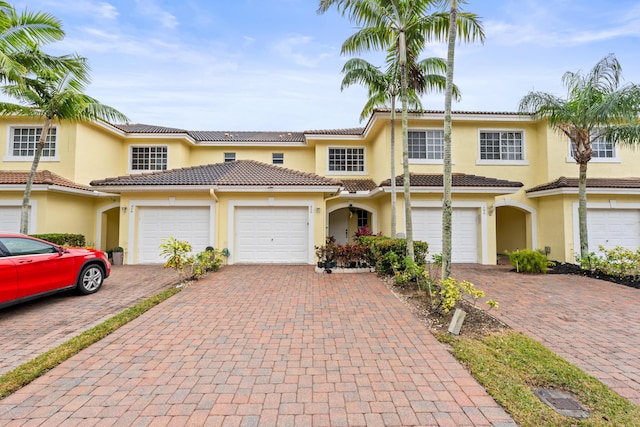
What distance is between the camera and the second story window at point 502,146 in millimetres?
14305

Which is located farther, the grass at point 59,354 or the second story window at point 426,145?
the second story window at point 426,145

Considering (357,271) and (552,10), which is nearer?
(552,10)

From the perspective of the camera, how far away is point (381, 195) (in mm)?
14211

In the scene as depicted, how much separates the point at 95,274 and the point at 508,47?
15393 mm

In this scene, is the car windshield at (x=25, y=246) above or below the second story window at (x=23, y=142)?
below

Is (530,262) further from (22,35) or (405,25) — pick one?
(22,35)

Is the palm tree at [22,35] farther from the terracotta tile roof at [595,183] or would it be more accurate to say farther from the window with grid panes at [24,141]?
the terracotta tile roof at [595,183]

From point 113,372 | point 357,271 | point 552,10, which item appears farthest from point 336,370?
point 552,10

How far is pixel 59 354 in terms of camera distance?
13.4 feet

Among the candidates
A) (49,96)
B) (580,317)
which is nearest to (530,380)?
(580,317)

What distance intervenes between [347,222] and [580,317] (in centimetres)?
1169

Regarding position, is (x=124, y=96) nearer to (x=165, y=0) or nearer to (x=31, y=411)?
(x=165, y=0)

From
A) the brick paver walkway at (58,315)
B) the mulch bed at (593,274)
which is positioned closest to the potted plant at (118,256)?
the brick paver walkway at (58,315)

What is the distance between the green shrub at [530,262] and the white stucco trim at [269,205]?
7.81 m
